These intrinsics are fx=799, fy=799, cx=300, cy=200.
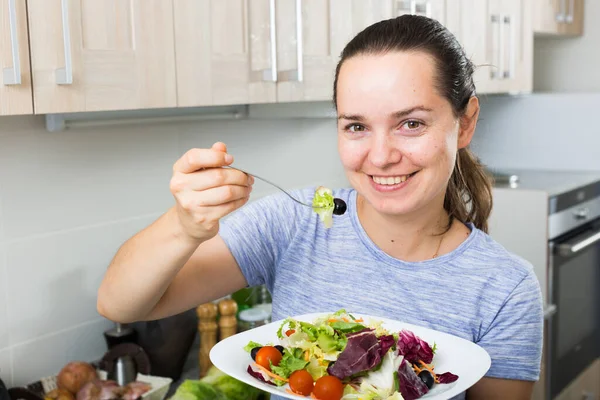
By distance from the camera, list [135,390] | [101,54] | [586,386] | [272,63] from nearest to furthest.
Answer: [101,54], [135,390], [272,63], [586,386]

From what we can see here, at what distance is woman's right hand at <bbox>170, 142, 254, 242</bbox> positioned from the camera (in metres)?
0.98

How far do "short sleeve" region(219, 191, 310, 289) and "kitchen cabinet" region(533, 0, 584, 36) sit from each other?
2.01 meters

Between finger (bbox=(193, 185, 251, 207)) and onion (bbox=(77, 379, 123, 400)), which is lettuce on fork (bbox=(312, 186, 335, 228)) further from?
onion (bbox=(77, 379, 123, 400))

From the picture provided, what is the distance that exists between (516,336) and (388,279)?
0.70ft

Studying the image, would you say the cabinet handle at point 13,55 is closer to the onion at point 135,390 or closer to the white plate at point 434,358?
the white plate at point 434,358

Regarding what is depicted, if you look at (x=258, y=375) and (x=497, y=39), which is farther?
(x=497, y=39)

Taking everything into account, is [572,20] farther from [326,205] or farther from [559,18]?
[326,205]

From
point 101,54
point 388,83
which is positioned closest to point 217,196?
point 388,83

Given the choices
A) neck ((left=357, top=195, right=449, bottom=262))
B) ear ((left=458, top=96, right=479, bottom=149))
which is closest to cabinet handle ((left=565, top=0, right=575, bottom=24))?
ear ((left=458, top=96, right=479, bottom=149))

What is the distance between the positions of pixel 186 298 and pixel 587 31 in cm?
289

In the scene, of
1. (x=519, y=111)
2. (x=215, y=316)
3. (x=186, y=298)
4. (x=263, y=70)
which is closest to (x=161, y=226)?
(x=186, y=298)

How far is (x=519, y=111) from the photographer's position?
10.9 ft

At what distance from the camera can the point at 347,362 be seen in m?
1.03

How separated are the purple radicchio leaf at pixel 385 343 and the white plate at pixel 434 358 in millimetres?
76
